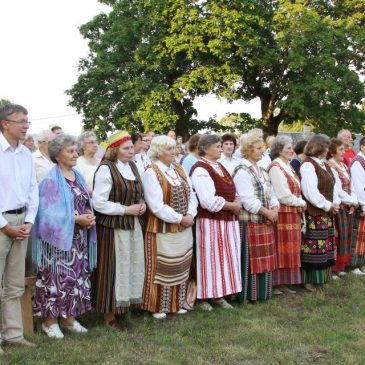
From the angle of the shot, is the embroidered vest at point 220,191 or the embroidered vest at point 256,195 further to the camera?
the embroidered vest at point 256,195

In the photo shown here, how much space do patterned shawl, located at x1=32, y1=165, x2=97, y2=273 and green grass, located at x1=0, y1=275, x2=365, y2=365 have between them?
72 cm

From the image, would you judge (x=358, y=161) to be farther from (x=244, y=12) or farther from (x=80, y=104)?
(x=80, y=104)

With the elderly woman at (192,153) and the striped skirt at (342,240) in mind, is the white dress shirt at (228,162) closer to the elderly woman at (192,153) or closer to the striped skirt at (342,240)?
the elderly woman at (192,153)

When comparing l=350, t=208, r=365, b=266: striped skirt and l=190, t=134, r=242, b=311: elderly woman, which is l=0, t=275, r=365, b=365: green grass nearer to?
l=190, t=134, r=242, b=311: elderly woman

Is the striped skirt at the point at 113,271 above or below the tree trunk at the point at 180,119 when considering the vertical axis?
below

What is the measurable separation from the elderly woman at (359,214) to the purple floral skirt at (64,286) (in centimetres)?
407

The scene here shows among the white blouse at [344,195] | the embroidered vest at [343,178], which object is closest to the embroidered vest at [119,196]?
the white blouse at [344,195]

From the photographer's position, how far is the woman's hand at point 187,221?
492 centimetres

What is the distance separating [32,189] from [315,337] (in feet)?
8.77

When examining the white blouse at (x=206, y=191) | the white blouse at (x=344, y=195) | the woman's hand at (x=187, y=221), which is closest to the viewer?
the woman's hand at (x=187, y=221)

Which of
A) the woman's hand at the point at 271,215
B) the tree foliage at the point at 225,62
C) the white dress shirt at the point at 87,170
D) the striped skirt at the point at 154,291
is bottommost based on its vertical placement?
the striped skirt at the point at 154,291

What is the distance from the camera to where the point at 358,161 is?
6996 millimetres

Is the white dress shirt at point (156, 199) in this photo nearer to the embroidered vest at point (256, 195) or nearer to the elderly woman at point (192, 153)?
the embroidered vest at point (256, 195)

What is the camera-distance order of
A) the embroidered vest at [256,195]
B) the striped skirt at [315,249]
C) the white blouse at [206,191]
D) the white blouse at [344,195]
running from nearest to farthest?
1. the white blouse at [206,191]
2. the embroidered vest at [256,195]
3. the striped skirt at [315,249]
4. the white blouse at [344,195]
